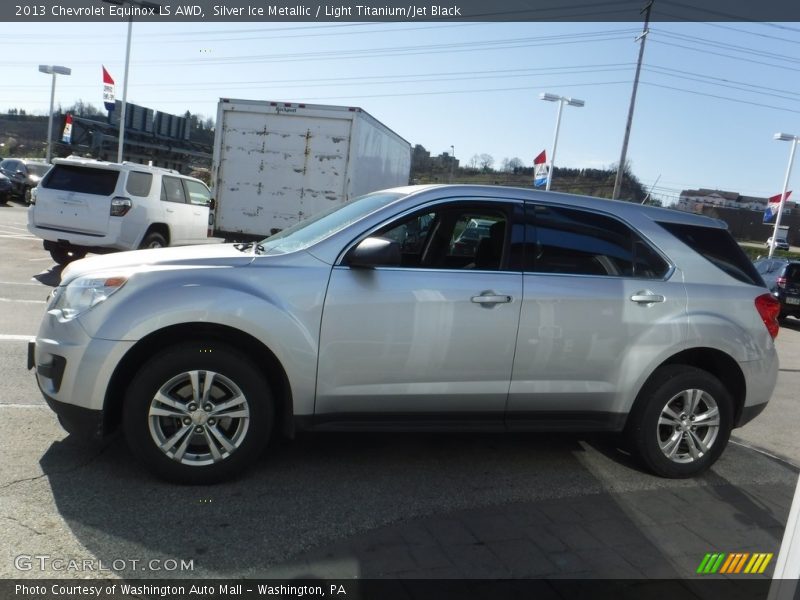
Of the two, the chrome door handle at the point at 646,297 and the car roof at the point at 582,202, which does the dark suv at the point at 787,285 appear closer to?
the car roof at the point at 582,202

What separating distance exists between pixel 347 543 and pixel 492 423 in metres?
1.26

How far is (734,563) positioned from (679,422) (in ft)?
3.74

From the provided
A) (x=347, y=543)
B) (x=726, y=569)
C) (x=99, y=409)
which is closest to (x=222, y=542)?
(x=347, y=543)

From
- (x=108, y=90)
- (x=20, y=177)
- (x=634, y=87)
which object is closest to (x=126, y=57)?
(x=108, y=90)

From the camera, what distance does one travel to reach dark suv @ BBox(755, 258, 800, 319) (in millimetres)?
16109

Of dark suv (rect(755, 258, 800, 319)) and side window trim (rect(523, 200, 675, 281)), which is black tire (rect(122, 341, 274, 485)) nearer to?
side window trim (rect(523, 200, 675, 281))

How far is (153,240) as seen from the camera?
39.1 ft

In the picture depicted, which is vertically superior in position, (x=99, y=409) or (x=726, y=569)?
(x=99, y=409)

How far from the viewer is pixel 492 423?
409 centimetres

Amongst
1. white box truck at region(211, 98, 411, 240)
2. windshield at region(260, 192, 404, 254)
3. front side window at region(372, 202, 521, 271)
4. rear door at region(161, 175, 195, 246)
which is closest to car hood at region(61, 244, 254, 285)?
windshield at region(260, 192, 404, 254)

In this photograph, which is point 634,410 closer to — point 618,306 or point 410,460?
point 618,306

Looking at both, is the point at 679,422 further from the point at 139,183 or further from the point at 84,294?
the point at 139,183

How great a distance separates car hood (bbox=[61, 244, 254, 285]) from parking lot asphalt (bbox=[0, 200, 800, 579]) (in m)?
1.14

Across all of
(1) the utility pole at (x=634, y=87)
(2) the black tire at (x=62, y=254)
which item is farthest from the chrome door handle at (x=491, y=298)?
(1) the utility pole at (x=634, y=87)
